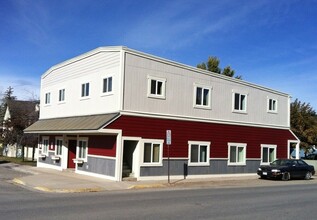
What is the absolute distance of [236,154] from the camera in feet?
97.8

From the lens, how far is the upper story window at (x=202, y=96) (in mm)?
26969

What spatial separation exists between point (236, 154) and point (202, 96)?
5581 mm

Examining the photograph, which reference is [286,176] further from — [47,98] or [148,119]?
[47,98]

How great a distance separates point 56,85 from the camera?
31.2 meters

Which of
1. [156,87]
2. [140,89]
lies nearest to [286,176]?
[156,87]

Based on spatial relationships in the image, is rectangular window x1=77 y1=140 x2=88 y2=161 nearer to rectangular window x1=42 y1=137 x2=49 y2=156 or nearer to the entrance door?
the entrance door

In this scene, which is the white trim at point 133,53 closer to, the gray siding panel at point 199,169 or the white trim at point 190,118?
the white trim at point 190,118

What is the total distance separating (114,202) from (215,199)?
13.4ft

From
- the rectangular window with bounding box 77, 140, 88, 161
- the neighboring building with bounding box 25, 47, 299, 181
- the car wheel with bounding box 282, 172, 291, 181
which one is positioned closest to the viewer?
the neighboring building with bounding box 25, 47, 299, 181

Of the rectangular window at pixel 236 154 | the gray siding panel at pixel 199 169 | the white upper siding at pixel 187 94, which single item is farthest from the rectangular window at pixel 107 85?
the rectangular window at pixel 236 154

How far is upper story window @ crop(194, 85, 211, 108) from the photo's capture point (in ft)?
88.5

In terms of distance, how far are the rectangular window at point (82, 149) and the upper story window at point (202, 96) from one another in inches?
309

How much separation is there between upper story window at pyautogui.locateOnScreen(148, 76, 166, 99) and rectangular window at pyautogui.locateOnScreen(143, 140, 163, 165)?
9.43ft

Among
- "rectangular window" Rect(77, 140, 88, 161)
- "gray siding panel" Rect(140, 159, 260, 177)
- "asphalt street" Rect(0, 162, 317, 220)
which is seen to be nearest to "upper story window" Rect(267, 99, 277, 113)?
"gray siding panel" Rect(140, 159, 260, 177)
